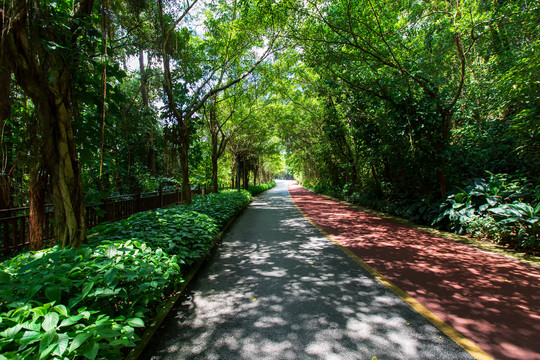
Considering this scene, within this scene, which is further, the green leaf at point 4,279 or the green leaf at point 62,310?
the green leaf at point 4,279

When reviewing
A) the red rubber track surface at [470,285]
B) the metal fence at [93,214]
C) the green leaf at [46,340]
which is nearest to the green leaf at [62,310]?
the green leaf at [46,340]

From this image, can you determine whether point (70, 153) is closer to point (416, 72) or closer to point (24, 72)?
point (24, 72)

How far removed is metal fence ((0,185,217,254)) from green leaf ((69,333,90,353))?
2289mm

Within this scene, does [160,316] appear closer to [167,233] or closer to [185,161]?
[167,233]

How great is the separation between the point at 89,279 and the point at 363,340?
2475 mm

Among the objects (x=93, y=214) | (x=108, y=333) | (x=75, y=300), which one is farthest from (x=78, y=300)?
(x=93, y=214)

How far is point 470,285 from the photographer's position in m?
3.57

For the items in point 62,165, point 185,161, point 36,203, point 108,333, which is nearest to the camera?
point 108,333

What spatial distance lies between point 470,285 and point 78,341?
14.8ft

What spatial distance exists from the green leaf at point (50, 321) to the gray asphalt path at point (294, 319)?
1.00m

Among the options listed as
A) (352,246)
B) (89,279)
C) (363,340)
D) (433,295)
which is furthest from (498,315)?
(89,279)

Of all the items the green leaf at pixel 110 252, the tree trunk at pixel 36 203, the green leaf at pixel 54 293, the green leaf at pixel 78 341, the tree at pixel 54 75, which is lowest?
the green leaf at pixel 78 341

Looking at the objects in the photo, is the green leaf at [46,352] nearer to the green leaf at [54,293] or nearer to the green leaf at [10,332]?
the green leaf at [10,332]

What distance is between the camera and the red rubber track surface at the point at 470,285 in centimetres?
245
